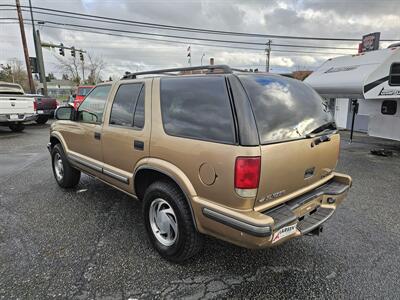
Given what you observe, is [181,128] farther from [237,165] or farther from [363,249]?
[363,249]

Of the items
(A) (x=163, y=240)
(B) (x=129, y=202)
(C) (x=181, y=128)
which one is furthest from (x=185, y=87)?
(B) (x=129, y=202)

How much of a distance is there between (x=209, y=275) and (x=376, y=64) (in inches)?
302

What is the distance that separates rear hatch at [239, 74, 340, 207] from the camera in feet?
7.53

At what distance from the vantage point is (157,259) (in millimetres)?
2910

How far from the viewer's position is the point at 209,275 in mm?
2678

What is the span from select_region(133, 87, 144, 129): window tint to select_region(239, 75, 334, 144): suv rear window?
3.89ft

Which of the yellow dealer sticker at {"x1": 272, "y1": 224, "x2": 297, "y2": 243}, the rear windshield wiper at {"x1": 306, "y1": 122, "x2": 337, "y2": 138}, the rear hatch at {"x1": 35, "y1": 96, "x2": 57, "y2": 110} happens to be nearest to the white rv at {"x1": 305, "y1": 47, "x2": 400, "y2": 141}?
the rear windshield wiper at {"x1": 306, "y1": 122, "x2": 337, "y2": 138}

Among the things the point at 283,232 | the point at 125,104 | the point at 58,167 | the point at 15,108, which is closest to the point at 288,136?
the point at 283,232

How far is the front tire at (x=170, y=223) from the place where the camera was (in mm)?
2605

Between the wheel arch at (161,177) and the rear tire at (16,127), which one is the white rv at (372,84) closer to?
the wheel arch at (161,177)

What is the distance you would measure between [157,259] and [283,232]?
52.9 inches

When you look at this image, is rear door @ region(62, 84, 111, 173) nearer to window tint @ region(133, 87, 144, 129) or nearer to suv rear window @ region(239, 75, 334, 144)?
window tint @ region(133, 87, 144, 129)

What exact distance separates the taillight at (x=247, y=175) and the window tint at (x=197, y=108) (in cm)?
20

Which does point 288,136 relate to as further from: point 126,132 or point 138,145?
point 126,132
